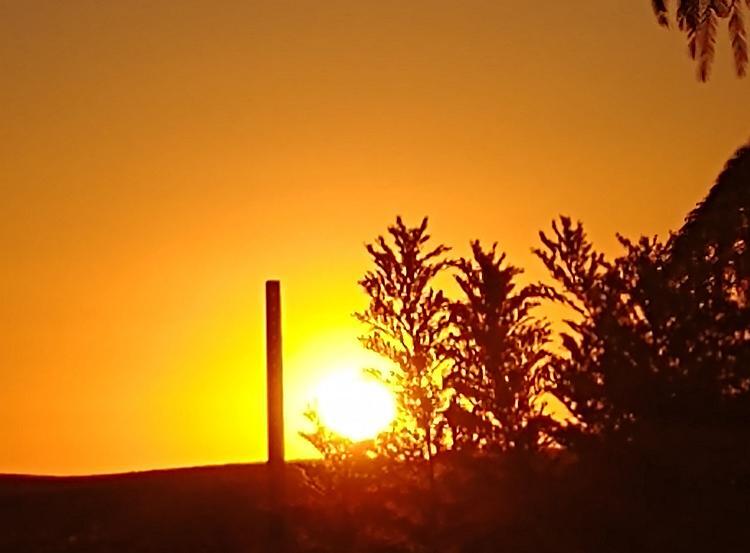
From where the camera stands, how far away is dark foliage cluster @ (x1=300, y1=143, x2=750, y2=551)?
16797 millimetres

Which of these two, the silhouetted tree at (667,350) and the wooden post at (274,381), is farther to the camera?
the wooden post at (274,381)

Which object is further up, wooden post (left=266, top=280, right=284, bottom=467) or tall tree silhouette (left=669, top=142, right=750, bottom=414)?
wooden post (left=266, top=280, right=284, bottom=467)

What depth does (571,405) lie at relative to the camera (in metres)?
19.3

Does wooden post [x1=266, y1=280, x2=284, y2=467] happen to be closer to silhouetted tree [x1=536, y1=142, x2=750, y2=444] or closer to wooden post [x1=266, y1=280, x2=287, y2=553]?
wooden post [x1=266, y1=280, x2=287, y2=553]

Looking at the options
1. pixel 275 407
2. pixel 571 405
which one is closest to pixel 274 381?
pixel 275 407

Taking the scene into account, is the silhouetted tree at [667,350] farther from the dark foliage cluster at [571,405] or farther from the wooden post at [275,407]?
the wooden post at [275,407]

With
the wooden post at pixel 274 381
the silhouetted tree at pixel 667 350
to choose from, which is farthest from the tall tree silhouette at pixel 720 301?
the wooden post at pixel 274 381

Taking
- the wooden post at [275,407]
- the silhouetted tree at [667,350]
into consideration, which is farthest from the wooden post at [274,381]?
the silhouetted tree at [667,350]

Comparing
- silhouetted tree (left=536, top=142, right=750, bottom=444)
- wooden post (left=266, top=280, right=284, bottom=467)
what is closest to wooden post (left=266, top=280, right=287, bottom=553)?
wooden post (left=266, top=280, right=284, bottom=467)

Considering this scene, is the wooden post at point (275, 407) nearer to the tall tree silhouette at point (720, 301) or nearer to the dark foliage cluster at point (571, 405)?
the dark foliage cluster at point (571, 405)

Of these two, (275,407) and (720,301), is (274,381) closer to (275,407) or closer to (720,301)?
(275,407)

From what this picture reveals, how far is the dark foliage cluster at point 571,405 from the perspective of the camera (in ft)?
55.1

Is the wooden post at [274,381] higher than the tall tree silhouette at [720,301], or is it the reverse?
the wooden post at [274,381]

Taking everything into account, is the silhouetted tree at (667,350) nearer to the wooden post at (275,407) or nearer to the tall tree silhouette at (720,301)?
the tall tree silhouette at (720,301)
